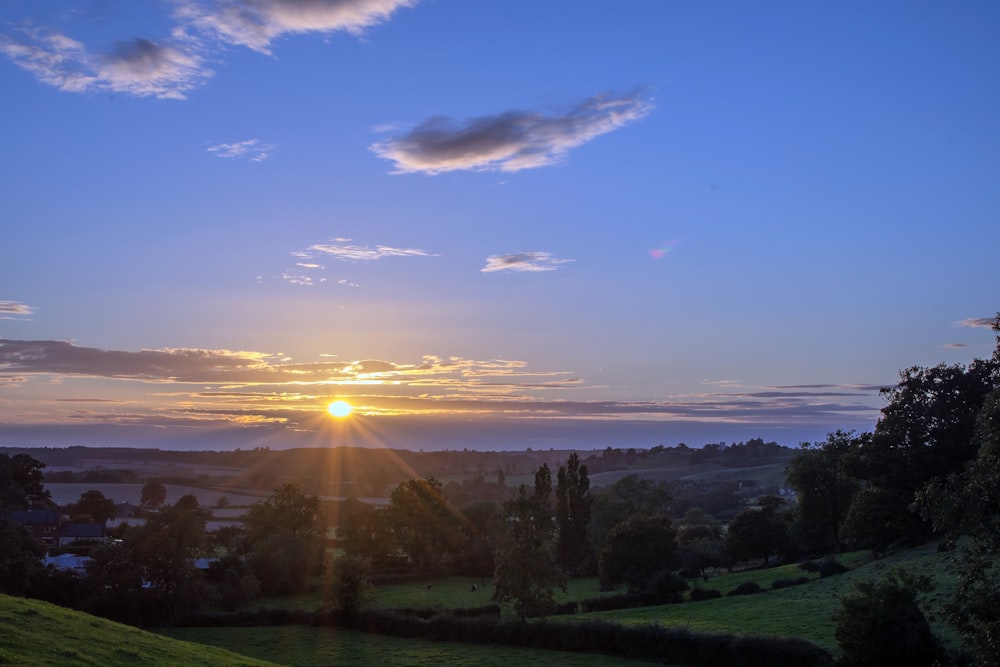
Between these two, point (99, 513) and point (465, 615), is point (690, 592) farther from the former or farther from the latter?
point (99, 513)

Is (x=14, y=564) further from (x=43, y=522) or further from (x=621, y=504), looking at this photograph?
(x=621, y=504)

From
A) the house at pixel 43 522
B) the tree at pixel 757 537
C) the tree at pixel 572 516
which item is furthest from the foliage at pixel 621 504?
the house at pixel 43 522

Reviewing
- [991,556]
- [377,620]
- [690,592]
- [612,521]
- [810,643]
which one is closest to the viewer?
[991,556]

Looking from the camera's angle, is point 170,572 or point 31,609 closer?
Result: point 31,609

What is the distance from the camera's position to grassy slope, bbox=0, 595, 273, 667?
22.8 metres

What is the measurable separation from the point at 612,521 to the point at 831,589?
4511cm

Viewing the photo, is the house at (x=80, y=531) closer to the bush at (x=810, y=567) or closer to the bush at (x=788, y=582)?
the bush at (x=788, y=582)

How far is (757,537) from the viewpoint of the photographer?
259 feet

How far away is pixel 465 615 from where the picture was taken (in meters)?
54.0

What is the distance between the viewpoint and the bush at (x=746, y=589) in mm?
58281

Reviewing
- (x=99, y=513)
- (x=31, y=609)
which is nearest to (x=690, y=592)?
(x=31, y=609)

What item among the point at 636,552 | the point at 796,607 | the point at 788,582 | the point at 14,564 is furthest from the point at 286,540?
the point at 796,607

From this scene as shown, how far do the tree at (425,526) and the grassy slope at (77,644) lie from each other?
173ft

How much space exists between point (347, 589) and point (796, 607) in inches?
1184
